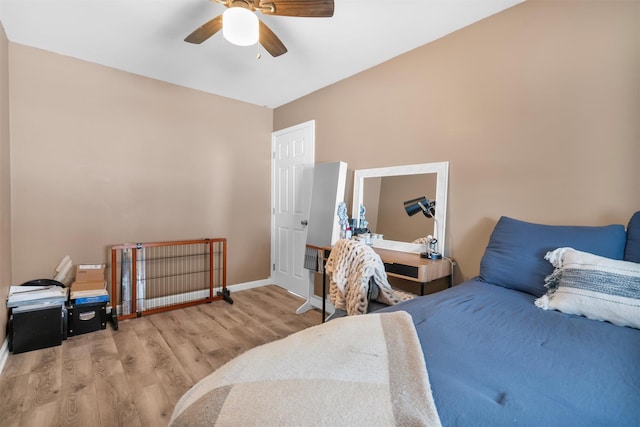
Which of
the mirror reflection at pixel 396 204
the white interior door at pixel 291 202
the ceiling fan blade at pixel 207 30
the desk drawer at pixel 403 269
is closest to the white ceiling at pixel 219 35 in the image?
the ceiling fan blade at pixel 207 30

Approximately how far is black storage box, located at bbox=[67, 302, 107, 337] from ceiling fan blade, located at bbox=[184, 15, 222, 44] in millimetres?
2375

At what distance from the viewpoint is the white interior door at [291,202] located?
12.0ft

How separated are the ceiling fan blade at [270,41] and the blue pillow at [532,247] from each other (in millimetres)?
1921

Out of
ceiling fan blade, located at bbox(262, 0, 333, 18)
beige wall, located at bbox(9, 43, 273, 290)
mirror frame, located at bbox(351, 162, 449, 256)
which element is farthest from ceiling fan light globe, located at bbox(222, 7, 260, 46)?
beige wall, located at bbox(9, 43, 273, 290)

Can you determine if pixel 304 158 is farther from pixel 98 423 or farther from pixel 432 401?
pixel 432 401

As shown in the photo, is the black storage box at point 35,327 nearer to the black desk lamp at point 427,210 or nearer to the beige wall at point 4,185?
the beige wall at point 4,185

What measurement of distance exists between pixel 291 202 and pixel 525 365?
3.24m

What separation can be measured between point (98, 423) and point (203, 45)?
9.05 ft

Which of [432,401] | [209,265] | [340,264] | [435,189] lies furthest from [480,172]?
[209,265]

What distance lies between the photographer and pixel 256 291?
3914mm

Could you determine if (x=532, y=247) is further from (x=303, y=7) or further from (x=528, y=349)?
(x=303, y=7)

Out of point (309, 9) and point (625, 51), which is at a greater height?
point (309, 9)

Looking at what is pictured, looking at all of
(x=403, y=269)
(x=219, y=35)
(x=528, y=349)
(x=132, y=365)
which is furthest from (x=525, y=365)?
(x=219, y=35)

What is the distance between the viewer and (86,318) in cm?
261
